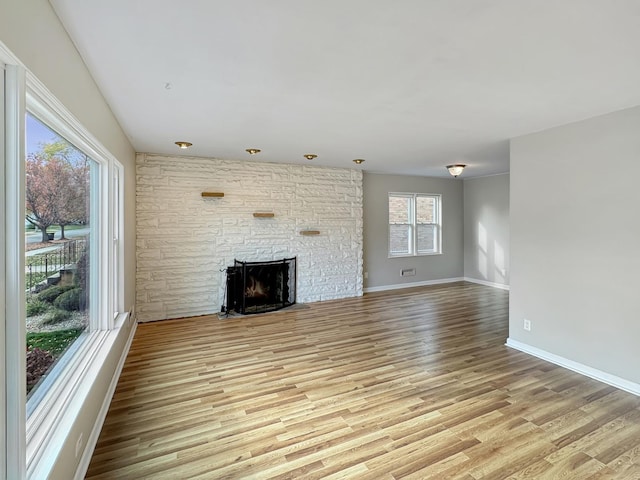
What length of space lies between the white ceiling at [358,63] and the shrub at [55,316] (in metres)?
1.52

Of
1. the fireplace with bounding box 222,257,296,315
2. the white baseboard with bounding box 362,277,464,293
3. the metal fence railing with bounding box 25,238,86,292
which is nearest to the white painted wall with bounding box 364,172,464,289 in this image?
the white baseboard with bounding box 362,277,464,293

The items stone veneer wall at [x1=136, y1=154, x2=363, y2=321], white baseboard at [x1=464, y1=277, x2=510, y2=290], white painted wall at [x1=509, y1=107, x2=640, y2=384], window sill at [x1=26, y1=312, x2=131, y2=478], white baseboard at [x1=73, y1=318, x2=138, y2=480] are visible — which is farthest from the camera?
white baseboard at [x1=464, y1=277, x2=510, y2=290]

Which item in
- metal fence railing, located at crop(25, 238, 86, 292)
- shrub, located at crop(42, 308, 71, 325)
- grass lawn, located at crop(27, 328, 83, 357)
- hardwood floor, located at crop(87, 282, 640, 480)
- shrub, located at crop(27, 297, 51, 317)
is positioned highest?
metal fence railing, located at crop(25, 238, 86, 292)

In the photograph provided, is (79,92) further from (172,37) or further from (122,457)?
(122,457)

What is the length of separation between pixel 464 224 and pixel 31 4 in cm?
805

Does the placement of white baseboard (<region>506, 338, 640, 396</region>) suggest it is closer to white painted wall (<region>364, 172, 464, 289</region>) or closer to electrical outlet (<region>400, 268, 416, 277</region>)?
white painted wall (<region>364, 172, 464, 289</region>)

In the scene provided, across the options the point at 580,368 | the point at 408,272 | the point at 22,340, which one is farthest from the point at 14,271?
the point at 408,272

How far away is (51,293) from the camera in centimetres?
175

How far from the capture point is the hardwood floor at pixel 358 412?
1.91 meters

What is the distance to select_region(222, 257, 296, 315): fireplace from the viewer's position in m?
5.20

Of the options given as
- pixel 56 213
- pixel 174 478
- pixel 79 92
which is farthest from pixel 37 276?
pixel 174 478

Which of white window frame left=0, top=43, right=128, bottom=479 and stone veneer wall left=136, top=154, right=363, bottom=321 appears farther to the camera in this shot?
stone veneer wall left=136, top=154, right=363, bottom=321

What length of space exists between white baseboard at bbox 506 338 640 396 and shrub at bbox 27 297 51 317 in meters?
4.29

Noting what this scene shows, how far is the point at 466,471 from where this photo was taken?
6.10 feet
